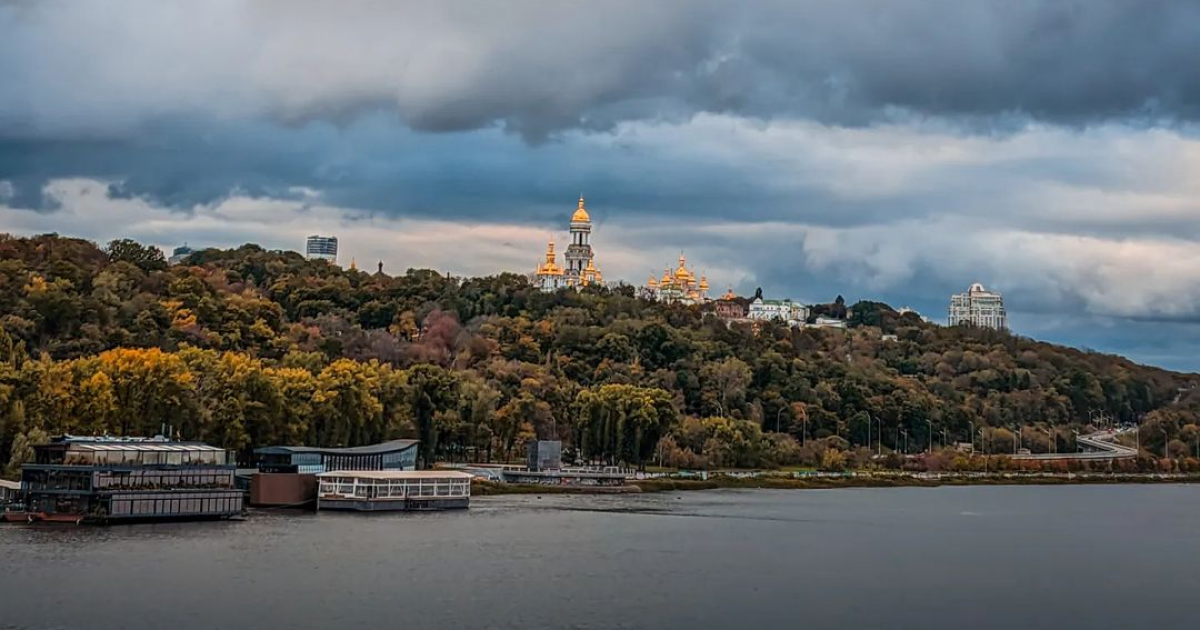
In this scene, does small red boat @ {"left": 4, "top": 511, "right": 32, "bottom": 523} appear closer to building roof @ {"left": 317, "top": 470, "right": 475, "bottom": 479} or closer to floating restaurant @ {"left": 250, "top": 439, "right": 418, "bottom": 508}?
floating restaurant @ {"left": 250, "top": 439, "right": 418, "bottom": 508}

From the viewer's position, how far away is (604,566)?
196 feet

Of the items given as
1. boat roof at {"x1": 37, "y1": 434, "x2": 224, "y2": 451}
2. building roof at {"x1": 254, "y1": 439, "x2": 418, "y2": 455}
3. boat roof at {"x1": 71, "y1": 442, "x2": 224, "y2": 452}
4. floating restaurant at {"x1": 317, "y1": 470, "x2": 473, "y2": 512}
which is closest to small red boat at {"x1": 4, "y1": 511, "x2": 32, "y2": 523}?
boat roof at {"x1": 37, "y1": 434, "x2": 224, "y2": 451}

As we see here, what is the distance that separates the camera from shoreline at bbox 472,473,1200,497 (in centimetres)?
10281

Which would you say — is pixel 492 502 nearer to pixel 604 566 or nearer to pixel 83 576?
pixel 604 566

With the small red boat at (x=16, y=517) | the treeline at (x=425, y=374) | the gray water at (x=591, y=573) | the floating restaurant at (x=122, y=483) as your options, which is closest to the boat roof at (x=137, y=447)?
the floating restaurant at (x=122, y=483)

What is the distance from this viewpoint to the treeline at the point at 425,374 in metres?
88.8

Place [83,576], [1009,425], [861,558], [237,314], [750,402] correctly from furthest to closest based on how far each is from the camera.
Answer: [1009,425], [750,402], [237,314], [861,558], [83,576]

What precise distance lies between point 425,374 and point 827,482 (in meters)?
41.6

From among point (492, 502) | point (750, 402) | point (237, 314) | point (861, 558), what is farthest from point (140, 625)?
point (750, 402)

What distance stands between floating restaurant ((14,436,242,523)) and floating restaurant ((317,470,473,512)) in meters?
9.17

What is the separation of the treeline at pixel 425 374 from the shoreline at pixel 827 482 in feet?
22.7

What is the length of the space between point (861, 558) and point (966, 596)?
37.6 ft

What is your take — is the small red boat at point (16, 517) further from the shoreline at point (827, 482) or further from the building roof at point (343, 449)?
the shoreline at point (827, 482)

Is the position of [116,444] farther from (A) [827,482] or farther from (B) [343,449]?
(A) [827,482]
